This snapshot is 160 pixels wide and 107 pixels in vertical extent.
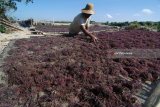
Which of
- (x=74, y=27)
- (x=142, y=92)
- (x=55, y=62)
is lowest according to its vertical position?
(x=142, y=92)

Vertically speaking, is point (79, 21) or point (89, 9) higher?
point (89, 9)

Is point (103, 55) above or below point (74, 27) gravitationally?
below

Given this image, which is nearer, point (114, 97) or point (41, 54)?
point (114, 97)

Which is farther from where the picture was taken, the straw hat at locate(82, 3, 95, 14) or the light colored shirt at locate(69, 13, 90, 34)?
the light colored shirt at locate(69, 13, 90, 34)

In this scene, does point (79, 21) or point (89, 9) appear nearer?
point (89, 9)

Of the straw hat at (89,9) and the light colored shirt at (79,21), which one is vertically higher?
the straw hat at (89,9)

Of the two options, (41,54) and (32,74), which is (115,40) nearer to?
(41,54)

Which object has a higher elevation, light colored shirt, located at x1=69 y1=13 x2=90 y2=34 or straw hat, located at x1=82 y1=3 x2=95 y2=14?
straw hat, located at x1=82 y1=3 x2=95 y2=14

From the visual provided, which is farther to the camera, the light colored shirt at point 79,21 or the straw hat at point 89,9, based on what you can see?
the light colored shirt at point 79,21

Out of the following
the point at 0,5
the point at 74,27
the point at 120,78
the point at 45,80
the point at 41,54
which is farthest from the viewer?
the point at 0,5

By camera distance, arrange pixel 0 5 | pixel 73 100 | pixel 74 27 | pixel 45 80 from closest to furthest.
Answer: pixel 73 100, pixel 45 80, pixel 74 27, pixel 0 5

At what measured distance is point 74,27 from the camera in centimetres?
1200

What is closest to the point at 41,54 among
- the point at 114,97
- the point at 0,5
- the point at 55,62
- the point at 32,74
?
the point at 55,62

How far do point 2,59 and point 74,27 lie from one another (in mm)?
4248
